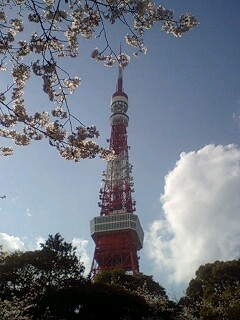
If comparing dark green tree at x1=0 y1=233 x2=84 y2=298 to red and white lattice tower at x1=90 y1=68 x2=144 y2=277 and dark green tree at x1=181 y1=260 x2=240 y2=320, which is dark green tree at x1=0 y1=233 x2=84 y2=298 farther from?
red and white lattice tower at x1=90 y1=68 x2=144 y2=277

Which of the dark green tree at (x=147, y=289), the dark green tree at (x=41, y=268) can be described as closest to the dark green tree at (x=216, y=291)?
the dark green tree at (x=147, y=289)

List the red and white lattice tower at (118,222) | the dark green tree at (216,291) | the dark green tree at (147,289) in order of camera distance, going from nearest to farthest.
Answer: the dark green tree at (147,289)
the dark green tree at (216,291)
the red and white lattice tower at (118,222)

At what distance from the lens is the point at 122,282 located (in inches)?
1075

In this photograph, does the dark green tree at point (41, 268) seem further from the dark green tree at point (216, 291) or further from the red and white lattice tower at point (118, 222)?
the red and white lattice tower at point (118, 222)

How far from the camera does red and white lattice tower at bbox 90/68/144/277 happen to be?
4216 centimetres

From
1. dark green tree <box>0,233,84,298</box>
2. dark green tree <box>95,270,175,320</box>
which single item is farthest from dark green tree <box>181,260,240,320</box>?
dark green tree <box>0,233,84,298</box>

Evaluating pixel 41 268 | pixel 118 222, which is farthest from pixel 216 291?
pixel 118 222

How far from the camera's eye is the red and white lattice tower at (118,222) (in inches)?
1660

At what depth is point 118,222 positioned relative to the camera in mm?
45844

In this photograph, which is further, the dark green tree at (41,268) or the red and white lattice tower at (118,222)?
the red and white lattice tower at (118,222)

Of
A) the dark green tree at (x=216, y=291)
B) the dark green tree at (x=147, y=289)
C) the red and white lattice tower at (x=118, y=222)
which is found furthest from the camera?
the red and white lattice tower at (x=118, y=222)

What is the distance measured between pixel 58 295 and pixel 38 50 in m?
15.1

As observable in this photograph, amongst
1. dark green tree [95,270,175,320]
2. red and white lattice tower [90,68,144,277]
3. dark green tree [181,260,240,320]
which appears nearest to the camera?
dark green tree [95,270,175,320]

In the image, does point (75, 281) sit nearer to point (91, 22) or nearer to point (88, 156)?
point (88, 156)
